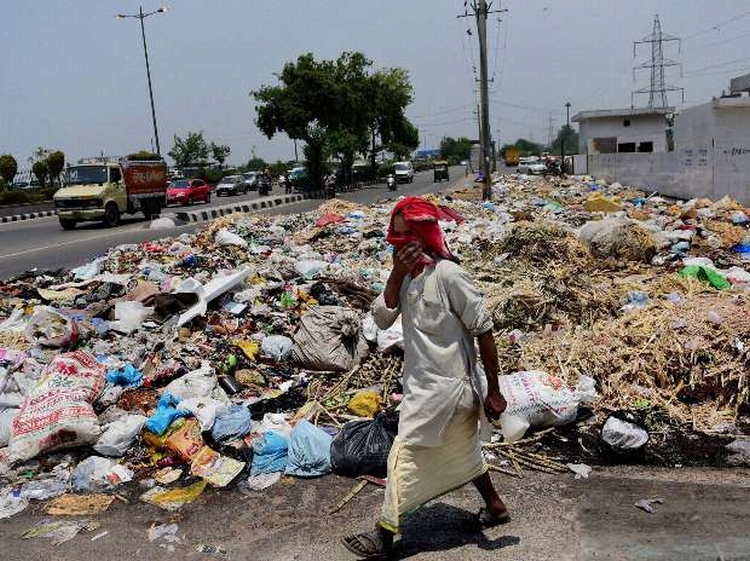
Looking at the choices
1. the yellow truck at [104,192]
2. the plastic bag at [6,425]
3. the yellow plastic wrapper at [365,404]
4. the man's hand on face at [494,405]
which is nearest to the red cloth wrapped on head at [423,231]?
the man's hand on face at [494,405]

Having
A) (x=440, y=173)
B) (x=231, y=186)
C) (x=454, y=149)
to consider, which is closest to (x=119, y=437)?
(x=231, y=186)

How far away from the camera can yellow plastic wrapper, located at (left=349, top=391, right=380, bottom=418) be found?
4594 mm

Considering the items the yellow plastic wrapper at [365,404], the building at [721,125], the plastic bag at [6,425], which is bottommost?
the yellow plastic wrapper at [365,404]

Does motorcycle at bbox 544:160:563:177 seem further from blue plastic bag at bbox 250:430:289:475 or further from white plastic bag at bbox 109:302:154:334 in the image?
blue plastic bag at bbox 250:430:289:475

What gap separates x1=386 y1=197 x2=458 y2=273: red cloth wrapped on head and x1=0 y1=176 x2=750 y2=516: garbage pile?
4.69ft

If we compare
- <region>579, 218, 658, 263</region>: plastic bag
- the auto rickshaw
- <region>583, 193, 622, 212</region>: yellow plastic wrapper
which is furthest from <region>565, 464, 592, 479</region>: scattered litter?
the auto rickshaw

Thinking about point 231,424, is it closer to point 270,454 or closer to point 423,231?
point 270,454

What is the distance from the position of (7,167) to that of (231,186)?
12.9 meters

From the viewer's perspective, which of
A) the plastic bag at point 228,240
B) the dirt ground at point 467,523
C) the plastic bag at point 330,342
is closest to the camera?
the dirt ground at point 467,523

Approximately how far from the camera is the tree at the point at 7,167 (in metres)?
30.6

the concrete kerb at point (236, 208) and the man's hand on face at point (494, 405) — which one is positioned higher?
the man's hand on face at point (494, 405)

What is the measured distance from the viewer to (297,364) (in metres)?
5.46

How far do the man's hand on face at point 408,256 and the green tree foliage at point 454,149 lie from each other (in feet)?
375

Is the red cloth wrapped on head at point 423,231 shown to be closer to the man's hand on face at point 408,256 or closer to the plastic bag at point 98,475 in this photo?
the man's hand on face at point 408,256
